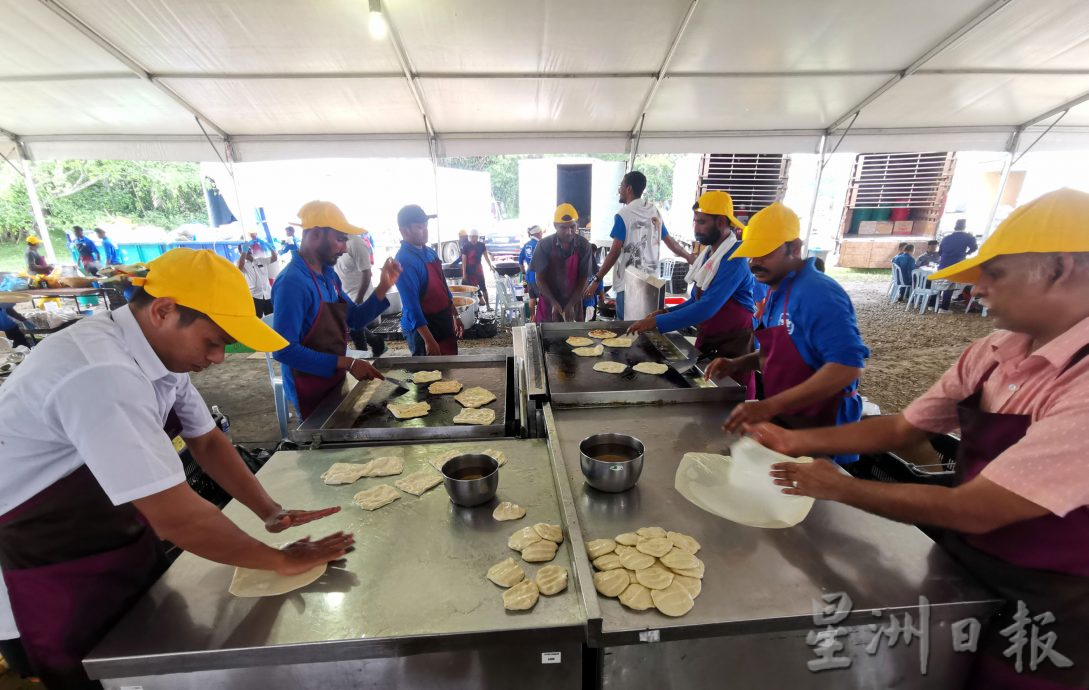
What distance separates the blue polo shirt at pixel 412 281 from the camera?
4.04 meters

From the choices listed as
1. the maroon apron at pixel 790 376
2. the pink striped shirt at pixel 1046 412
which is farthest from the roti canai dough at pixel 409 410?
the pink striped shirt at pixel 1046 412

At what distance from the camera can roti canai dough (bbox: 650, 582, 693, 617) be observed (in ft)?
4.34

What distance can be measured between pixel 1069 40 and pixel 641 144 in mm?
5996

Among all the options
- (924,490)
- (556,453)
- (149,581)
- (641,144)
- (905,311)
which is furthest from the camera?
(905,311)

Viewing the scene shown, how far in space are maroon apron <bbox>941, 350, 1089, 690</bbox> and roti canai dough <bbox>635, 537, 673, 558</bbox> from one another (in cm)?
92

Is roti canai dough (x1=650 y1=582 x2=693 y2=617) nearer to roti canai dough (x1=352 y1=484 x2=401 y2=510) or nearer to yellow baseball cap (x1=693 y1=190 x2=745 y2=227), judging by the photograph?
roti canai dough (x1=352 y1=484 x2=401 y2=510)

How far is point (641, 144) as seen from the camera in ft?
30.3

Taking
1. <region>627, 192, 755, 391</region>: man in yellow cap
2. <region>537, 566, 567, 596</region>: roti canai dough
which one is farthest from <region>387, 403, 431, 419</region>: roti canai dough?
<region>627, 192, 755, 391</region>: man in yellow cap

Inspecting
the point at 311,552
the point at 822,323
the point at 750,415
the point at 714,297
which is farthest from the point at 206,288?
the point at 714,297

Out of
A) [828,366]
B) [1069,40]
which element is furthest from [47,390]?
[1069,40]

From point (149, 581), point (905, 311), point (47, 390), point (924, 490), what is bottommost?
point (905, 311)

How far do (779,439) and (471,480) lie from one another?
131 cm

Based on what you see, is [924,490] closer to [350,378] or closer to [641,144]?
[350,378]

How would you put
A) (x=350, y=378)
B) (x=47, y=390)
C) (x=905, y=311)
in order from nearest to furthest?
(x=47, y=390), (x=350, y=378), (x=905, y=311)
